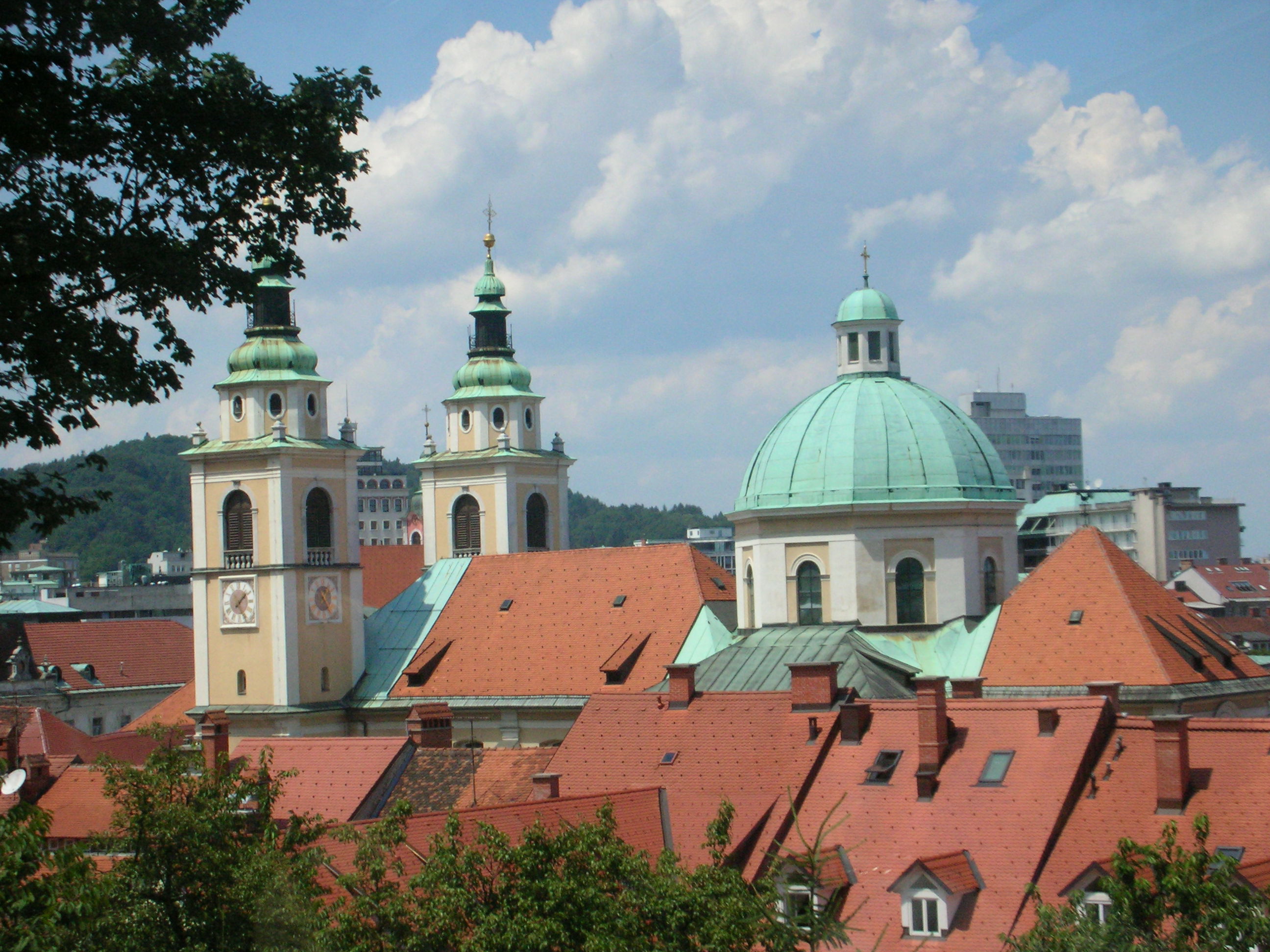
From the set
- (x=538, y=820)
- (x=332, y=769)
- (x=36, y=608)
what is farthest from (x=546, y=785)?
(x=36, y=608)

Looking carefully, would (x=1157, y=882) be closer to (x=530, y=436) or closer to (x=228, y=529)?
(x=228, y=529)

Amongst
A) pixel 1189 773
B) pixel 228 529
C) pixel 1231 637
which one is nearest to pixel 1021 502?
pixel 1189 773

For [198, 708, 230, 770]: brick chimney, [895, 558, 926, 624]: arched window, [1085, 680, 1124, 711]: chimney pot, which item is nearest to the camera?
[1085, 680, 1124, 711]: chimney pot

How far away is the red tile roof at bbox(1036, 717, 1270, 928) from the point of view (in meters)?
28.9

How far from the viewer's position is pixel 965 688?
131 ft

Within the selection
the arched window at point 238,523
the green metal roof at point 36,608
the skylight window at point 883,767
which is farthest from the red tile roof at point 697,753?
the green metal roof at point 36,608

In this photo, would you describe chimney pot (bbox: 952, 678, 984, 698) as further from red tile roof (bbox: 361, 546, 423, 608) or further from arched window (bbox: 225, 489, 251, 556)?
red tile roof (bbox: 361, 546, 423, 608)

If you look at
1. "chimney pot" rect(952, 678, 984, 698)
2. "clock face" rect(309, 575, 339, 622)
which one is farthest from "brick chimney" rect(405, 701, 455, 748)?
"clock face" rect(309, 575, 339, 622)

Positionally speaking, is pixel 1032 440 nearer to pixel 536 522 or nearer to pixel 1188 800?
pixel 536 522

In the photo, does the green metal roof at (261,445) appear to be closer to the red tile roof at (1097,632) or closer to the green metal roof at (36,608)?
the red tile roof at (1097,632)

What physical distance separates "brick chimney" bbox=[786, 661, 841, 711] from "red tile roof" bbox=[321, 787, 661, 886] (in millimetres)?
3756

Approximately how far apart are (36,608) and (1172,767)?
8808 cm

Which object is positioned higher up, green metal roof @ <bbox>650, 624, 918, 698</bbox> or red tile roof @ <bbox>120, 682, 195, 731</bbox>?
green metal roof @ <bbox>650, 624, 918, 698</bbox>

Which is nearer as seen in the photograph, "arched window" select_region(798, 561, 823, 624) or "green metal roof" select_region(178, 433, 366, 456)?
"arched window" select_region(798, 561, 823, 624)
